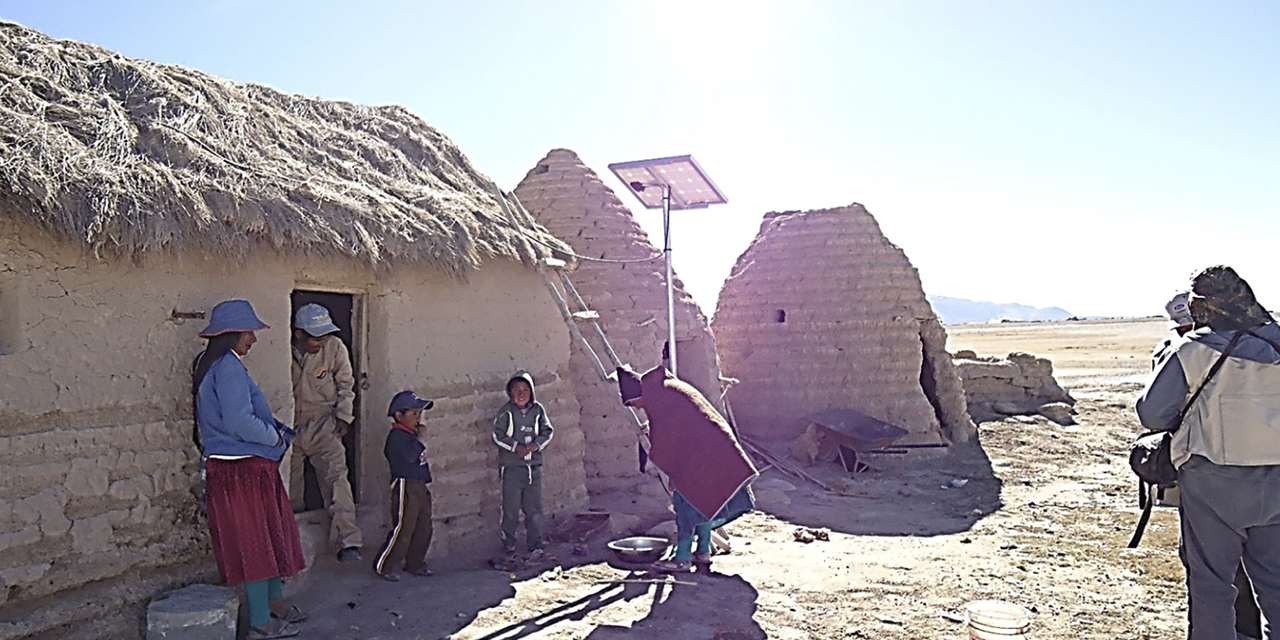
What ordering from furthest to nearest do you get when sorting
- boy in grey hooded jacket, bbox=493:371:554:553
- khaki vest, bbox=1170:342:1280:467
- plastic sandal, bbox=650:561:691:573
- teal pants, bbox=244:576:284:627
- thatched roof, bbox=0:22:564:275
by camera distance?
boy in grey hooded jacket, bbox=493:371:554:553 < plastic sandal, bbox=650:561:691:573 < teal pants, bbox=244:576:284:627 < thatched roof, bbox=0:22:564:275 < khaki vest, bbox=1170:342:1280:467

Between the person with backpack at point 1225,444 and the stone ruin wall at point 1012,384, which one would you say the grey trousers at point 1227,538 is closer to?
the person with backpack at point 1225,444

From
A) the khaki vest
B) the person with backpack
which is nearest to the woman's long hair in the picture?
the person with backpack

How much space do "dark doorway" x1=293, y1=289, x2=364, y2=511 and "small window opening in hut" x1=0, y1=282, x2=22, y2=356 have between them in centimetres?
196

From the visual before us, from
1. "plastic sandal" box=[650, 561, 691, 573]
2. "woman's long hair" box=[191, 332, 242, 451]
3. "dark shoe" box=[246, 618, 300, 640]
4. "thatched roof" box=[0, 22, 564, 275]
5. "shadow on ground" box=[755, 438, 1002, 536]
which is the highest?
"thatched roof" box=[0, 22, 564, 275]

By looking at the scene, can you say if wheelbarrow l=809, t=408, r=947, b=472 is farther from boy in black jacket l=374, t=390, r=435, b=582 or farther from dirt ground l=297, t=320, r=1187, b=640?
boy in black jacket l=374, t=390, r=435, b=582

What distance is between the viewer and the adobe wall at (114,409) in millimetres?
4105

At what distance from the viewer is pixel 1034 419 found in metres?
14.8

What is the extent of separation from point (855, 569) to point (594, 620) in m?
2.34

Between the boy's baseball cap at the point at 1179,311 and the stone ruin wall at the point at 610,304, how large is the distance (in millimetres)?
4978

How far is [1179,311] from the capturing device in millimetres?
4984

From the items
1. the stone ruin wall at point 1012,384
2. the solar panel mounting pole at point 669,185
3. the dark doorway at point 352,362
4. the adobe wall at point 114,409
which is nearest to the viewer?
the adobe wall at point 114,409

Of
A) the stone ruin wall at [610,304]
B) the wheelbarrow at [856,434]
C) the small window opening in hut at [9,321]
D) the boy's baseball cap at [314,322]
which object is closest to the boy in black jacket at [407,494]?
the boy's baseball cap at [314,322]

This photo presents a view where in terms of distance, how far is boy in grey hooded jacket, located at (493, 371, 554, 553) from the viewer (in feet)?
21.1

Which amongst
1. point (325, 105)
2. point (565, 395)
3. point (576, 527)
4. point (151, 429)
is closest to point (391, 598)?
point (151, 429)
